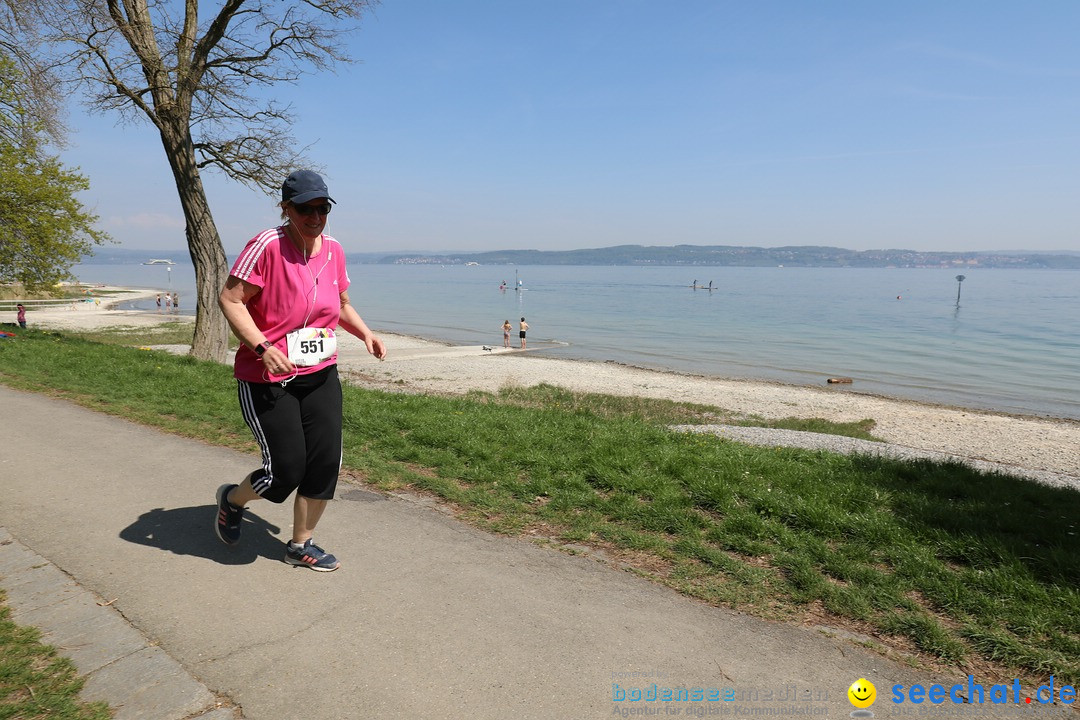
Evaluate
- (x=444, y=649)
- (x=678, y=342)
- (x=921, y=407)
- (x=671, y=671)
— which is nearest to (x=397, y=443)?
(x=444, y=649)

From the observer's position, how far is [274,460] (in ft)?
11.4

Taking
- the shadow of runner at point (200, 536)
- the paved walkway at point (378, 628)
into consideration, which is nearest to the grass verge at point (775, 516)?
the paved walkway at point (378, 628)

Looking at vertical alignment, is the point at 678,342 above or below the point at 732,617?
below

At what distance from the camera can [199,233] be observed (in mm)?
13000

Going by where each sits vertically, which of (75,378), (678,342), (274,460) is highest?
(274,460)

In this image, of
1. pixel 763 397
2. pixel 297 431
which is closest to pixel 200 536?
pixel 297 431

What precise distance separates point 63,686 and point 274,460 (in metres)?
1.24

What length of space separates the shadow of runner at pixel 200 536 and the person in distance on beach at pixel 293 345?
0.48 m

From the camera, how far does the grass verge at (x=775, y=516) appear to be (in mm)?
3316

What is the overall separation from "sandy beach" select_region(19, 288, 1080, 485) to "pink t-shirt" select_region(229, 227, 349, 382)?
1043cm

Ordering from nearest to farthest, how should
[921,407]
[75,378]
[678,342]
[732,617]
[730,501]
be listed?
[732,617], [730,501], [75,378], [921,407], [678,342]

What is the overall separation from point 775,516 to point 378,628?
8.96ft

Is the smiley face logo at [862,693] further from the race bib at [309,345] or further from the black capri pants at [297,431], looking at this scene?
the race bib at [309,345]

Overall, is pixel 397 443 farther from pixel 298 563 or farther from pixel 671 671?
pixel 671 671
